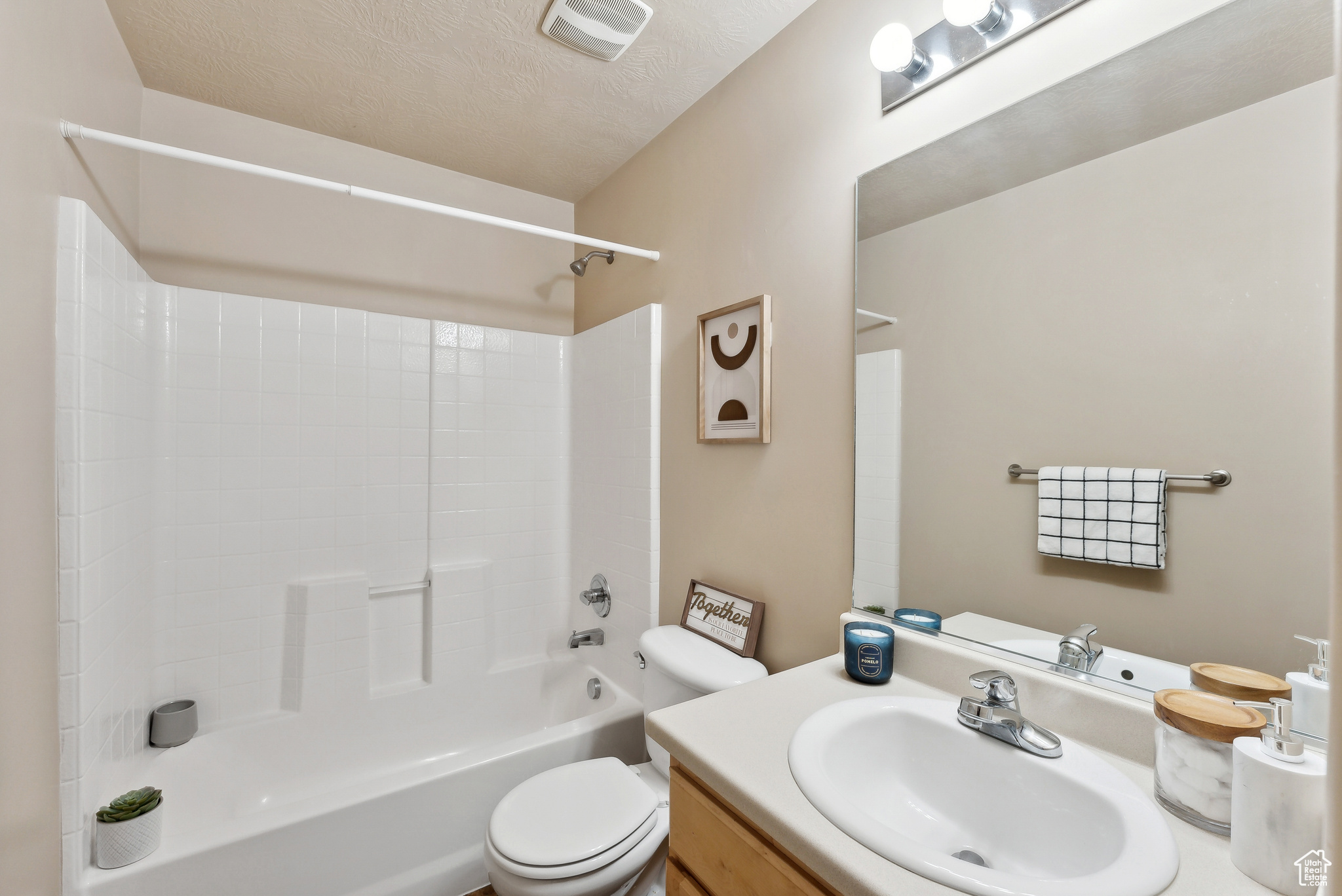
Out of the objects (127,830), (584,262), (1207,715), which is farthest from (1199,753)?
(584,262)

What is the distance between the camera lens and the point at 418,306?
2316mm

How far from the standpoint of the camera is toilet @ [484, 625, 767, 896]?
3.99 feet

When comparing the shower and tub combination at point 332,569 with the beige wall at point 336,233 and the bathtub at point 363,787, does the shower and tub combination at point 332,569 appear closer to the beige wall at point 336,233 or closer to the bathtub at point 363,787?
the bathtub at point 363,787

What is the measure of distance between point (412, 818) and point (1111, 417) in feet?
5.97

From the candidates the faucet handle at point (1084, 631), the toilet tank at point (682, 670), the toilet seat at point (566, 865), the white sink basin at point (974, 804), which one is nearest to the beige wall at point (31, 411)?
the toilet seat at point (566, 865)

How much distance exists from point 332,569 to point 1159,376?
7.77 feet

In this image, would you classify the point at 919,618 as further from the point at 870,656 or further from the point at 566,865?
the point at 566,865

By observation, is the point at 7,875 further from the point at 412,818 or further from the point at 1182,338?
the point at 1182,338

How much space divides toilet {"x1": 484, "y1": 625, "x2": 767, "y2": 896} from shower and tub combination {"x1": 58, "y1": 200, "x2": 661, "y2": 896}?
288 millimetres

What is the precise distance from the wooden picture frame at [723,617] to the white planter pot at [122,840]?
134 centimetres

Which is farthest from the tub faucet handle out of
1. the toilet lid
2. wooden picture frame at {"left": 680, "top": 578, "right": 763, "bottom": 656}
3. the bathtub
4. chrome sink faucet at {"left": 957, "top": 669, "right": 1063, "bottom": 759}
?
chrome sink faucet at {"left": 957, "top": 669, "right": 1063, "bottom": 759}

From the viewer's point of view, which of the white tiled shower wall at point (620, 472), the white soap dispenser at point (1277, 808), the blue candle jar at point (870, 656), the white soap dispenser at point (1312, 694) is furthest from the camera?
the white tiled shower wall at point (620, 472)

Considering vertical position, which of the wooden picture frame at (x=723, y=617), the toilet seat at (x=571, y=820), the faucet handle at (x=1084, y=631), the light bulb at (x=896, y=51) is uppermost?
the light bulb at (x=896, y=51)

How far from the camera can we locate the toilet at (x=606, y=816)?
47.9 inches
